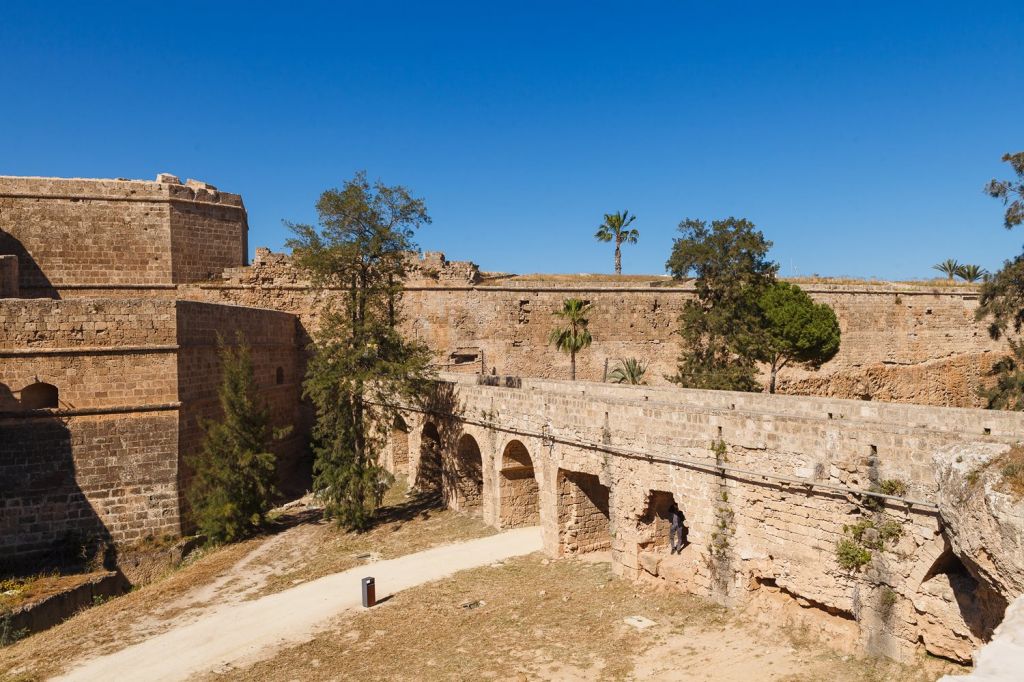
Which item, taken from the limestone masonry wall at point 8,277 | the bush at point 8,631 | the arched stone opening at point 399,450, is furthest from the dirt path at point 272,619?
the limestone masonry wall at point 8,277

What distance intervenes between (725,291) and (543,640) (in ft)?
48.6

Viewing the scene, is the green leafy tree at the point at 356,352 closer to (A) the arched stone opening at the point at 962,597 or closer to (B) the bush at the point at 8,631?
(B) the bush at the point at 8,631

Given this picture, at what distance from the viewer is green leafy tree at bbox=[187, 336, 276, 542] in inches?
557

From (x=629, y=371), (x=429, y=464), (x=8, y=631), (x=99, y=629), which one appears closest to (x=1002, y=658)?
(x=99, y=629)

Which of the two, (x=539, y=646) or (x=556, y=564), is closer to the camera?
(x=539, y=646)

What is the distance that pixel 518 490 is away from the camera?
13.9m

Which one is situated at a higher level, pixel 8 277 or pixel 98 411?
pixel 8 277

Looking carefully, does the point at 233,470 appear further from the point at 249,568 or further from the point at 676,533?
the point at 676,533

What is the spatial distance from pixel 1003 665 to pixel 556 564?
9162mm

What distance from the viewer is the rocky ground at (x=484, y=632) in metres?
7.68

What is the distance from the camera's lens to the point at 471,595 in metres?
10.6

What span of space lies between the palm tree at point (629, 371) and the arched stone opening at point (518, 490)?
1095 cm

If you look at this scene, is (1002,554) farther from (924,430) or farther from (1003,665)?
(1003,665)

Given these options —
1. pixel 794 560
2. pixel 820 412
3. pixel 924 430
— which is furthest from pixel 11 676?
pixel 820 412
